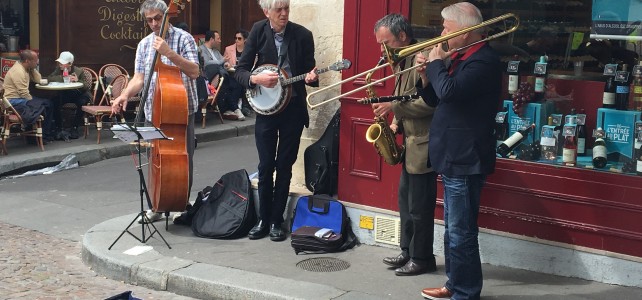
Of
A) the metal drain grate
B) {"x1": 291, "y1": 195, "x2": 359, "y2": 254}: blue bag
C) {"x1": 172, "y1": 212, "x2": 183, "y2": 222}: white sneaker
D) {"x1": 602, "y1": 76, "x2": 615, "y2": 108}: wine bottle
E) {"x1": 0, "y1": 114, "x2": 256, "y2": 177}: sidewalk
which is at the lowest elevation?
{"x1": 0, "y1": 114, "x2": 256, "y2": 177}: sidewalk

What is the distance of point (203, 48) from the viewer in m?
14.7

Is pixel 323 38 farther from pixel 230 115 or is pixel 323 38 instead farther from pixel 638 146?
pixel 230 115

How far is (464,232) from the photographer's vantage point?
17.6 feet

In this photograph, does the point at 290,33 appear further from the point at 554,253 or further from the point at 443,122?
the point at 554,253

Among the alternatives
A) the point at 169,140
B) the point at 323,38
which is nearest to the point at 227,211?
the point at 169,140

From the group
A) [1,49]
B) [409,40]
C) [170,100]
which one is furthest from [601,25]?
[1,49]

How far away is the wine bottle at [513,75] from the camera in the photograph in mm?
6266

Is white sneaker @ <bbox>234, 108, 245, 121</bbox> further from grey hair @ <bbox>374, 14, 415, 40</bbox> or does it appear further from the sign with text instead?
the sign with text

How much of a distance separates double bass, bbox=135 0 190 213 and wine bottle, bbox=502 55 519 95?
2426 millimetres

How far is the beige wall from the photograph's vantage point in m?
7.16

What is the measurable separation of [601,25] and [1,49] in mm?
9198

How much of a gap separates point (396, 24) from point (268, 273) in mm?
1870

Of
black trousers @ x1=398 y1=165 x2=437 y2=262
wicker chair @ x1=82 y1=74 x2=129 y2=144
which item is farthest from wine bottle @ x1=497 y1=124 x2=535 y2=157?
wicker chair @ x1=82 y1=74 x2=129 y2=144

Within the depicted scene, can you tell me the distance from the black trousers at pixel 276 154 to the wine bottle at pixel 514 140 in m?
1.57
